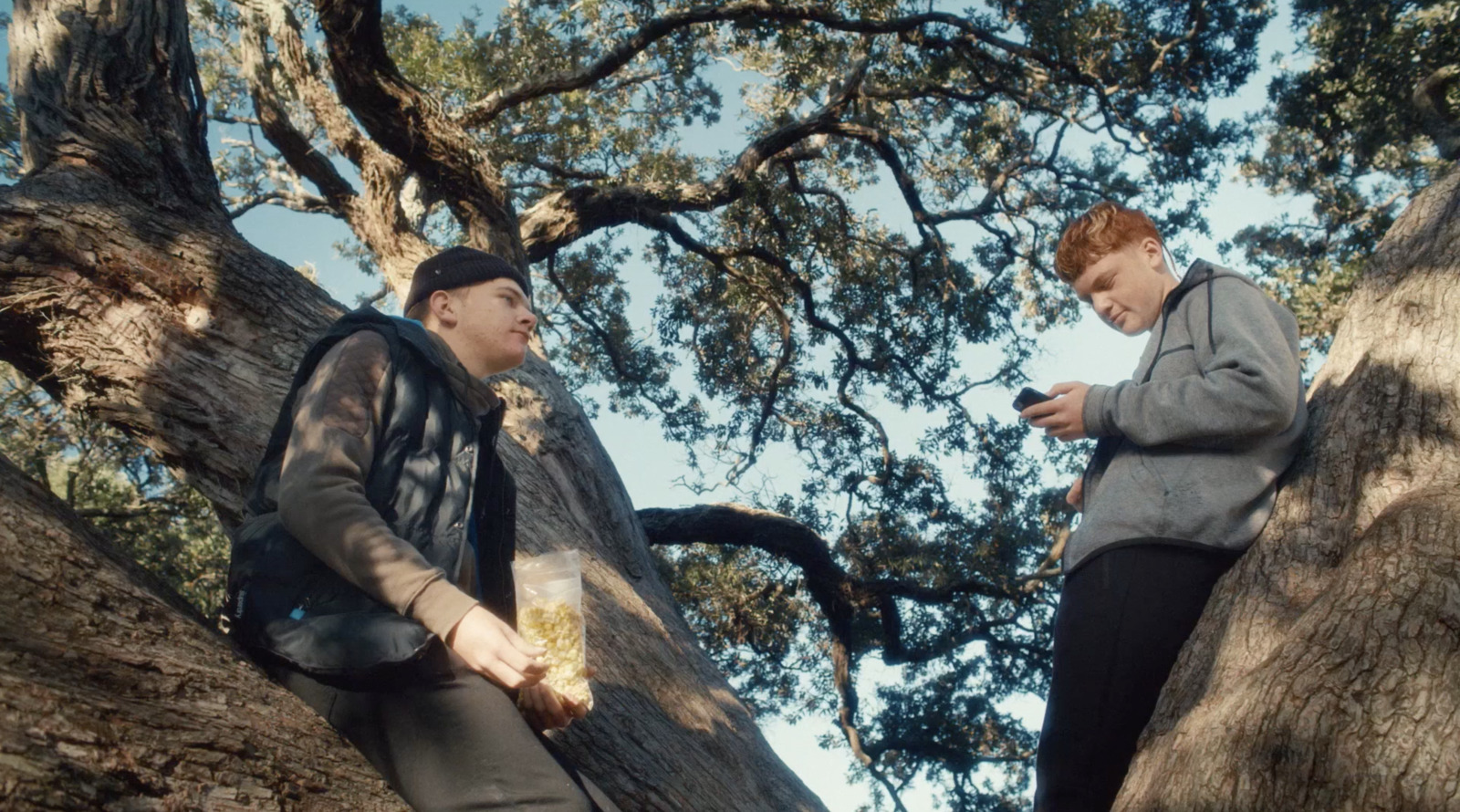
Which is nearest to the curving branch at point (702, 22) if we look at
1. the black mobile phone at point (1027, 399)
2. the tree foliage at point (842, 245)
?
the tree foliage at point (842, 245)

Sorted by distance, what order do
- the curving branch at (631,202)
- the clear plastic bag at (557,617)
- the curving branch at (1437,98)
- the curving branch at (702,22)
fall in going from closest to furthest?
the clear plastic bag at (557,617) < the curving branch at (1437,98) < the curving branch at (631,202) < the curving branch at (702,22)

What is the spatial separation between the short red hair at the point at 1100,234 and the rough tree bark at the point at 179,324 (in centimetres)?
165

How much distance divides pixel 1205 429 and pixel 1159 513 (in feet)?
0.63

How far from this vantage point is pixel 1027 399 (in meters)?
2.58

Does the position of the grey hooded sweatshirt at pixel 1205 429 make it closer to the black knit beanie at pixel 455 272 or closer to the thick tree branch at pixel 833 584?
the black knit beanie at pixel 455 272

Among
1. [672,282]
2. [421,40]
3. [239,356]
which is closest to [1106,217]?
[239,356]

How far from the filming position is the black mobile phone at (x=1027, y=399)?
8.37 feet

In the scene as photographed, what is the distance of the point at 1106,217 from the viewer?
257cm

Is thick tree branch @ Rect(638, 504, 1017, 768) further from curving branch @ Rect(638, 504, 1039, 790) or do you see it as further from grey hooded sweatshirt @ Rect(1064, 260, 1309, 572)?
grey hooded sweatshirt @ Rect(1064, 260, 1309, 572)

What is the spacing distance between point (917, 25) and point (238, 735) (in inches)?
298

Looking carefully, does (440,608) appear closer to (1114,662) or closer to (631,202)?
(1114,662)

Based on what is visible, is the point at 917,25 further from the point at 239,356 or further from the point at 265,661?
the point at 265,661

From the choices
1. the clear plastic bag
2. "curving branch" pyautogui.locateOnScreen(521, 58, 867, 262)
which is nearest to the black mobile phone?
the clear plastic bag

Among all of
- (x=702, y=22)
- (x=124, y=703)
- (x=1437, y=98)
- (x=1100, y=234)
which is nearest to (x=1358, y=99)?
(x=1437, y=98)
